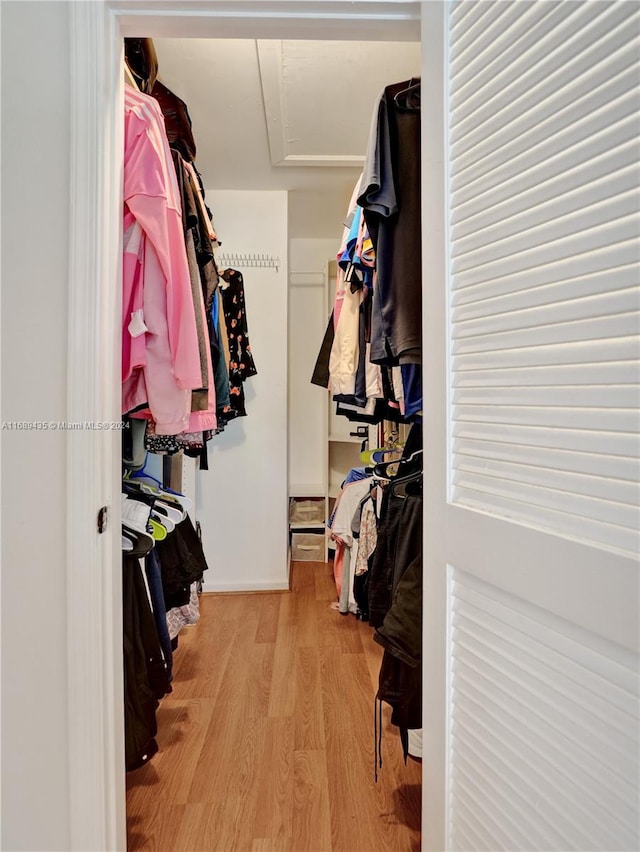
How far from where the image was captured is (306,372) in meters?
3.64

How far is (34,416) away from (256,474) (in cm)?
199

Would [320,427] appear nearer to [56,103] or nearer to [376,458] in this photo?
[376,458]

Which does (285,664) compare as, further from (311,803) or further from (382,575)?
(382,575)

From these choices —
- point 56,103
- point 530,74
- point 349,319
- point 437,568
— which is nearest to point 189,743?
point 437,568

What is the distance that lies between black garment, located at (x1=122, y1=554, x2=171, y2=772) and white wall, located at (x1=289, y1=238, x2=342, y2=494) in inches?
90.6

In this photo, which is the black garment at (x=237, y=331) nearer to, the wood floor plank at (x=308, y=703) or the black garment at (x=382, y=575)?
the wood floor plank at (x=308, y=703)

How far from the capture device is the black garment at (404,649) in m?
1.12

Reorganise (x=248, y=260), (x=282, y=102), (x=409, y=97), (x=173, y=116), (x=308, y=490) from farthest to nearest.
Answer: (x=308, y=490) → (x=248, y=260) → (x=282, y=102) → (x=173, y=116) → (x=409, y=97)

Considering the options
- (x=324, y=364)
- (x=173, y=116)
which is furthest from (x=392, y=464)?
(x=173, y=116)

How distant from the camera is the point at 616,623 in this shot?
1.94 feet

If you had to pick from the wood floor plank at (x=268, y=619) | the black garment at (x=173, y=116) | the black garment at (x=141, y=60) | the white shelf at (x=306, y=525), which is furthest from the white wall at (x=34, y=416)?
the white shelf at (x=306, y=525)

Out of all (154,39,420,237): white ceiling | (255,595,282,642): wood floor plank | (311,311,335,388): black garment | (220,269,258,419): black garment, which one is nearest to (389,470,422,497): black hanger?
(311,311,335,388): black garment

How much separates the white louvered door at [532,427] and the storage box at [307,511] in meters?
2.48

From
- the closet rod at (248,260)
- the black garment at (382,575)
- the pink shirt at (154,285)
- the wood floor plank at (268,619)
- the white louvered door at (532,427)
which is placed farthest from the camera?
the closet rod at (248,260)
